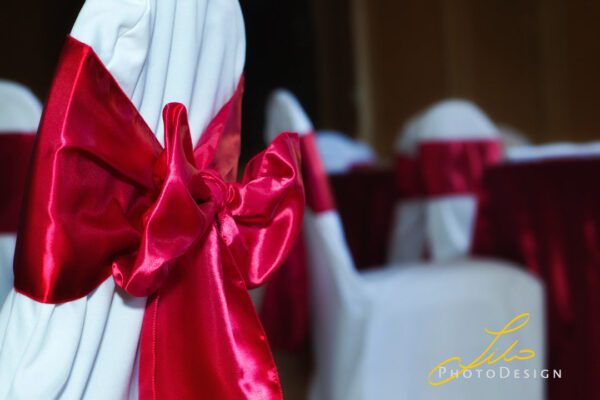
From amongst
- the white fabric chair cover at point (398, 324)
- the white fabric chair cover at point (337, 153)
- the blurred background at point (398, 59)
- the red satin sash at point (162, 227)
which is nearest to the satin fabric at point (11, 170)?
the white fabric chair cover at point (398, 324)

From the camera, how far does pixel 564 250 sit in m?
1.27

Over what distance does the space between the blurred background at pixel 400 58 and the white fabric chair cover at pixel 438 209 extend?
2.48 meters

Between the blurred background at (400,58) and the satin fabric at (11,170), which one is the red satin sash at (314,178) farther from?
the blurred background at (400,58)

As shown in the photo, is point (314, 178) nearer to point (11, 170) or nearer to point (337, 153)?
point (11, 170)

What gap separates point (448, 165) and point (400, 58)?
3366 mm

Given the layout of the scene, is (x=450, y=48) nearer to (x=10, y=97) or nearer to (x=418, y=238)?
(x=418, y=238)

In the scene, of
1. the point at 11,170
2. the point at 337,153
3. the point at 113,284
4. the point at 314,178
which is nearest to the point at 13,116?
the point at 11,170

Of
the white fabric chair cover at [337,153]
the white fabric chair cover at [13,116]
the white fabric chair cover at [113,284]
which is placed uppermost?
the white fabric chair cover at [337,153]

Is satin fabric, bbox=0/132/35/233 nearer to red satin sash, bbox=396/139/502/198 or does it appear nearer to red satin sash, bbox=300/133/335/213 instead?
red satin sash, bbox=300/133/335/213

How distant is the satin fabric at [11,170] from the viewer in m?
0.98

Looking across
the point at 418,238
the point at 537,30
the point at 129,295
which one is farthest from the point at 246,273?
the point at 537,30

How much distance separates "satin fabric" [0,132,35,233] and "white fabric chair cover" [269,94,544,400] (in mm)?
415

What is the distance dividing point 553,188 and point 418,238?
0.73 metres
